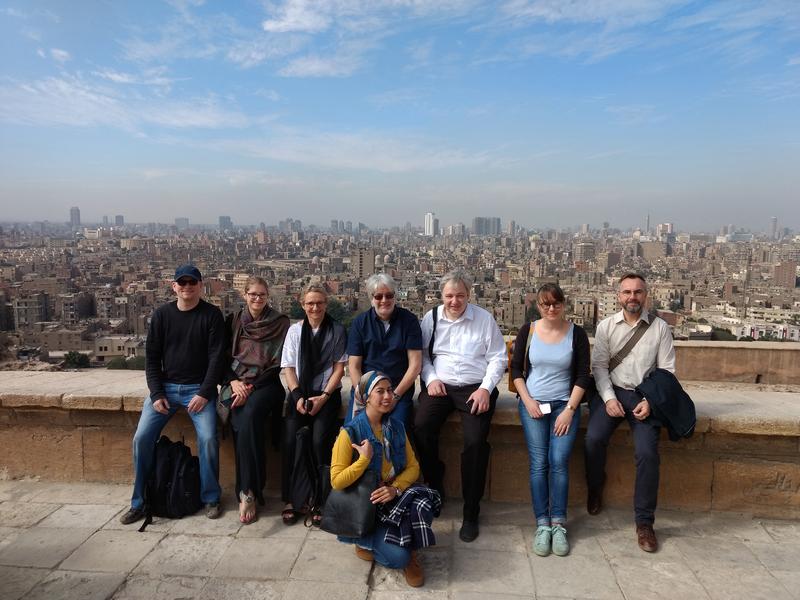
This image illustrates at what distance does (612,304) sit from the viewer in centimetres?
5103

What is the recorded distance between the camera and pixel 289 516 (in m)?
2.79

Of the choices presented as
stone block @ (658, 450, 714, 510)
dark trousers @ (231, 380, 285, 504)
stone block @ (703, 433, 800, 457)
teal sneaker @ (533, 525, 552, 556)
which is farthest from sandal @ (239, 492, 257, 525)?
stone block @ (703, 433, 800, 457)

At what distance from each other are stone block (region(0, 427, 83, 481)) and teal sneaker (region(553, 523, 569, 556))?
8.67ft

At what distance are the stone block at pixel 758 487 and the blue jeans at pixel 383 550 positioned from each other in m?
1.70

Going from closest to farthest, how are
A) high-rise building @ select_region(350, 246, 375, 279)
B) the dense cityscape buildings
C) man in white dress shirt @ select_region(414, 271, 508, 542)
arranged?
man in white dress shirt @ select_region(414, 271, 508, 542), the dense cityscape buildings, high-rise building @ select_region(350, 246, 375, 279)

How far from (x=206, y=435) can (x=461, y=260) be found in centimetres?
9823

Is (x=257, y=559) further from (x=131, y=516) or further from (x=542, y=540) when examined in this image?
(x=542, y=540)

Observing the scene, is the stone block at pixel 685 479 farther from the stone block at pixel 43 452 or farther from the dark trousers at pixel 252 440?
the stone block at pixel 43 452

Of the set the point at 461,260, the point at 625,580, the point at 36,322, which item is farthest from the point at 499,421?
the point at 461,260

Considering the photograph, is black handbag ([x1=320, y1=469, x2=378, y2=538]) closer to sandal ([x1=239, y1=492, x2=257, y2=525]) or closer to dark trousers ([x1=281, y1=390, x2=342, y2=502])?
dark trousers ([x1=281, y1=390, x2=342, y2=502])

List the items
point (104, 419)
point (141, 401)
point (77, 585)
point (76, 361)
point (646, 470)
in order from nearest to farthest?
point (77, 585)
point (646, 470)
point (141, 401)
point (104, 419)
point (76, 361)

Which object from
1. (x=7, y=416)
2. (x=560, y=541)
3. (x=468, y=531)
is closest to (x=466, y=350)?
(x=468, y=531)

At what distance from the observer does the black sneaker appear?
9.30ft

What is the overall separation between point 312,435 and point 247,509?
48 cm
